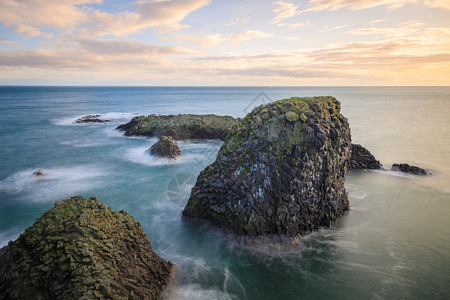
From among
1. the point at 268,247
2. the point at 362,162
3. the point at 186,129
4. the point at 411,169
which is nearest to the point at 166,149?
the point at 186,129

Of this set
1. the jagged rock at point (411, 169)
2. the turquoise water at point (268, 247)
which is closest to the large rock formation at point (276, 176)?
the turquoise water at point (268, 247)

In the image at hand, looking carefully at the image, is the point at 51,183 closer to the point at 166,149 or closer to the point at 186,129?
the point at 166,149

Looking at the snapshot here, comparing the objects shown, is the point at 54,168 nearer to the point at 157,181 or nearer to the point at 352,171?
the point at 157,181

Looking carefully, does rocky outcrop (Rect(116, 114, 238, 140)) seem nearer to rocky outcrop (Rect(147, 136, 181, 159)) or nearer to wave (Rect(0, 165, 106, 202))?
rocky outcrop (Rect(147, 136, 181, 159))

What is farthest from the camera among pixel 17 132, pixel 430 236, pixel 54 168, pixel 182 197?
pixel 17 132

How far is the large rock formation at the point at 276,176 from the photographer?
11836mm

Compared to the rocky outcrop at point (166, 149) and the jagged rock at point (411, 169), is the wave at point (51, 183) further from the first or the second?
the jagged rock at point (411, 169)

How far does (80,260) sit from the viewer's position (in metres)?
7.48

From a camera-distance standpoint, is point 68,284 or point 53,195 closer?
point 68,284

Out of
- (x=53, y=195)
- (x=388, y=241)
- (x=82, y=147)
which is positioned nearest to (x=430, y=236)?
(x=388, y=241)

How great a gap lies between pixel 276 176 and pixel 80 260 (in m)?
8.07

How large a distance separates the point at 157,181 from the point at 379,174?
696 inches

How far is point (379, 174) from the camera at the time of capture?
69.9ft

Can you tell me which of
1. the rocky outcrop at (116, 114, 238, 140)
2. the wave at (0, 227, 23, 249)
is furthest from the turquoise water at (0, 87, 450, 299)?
the rocky outcrop at (116, 114, 238, 140)
